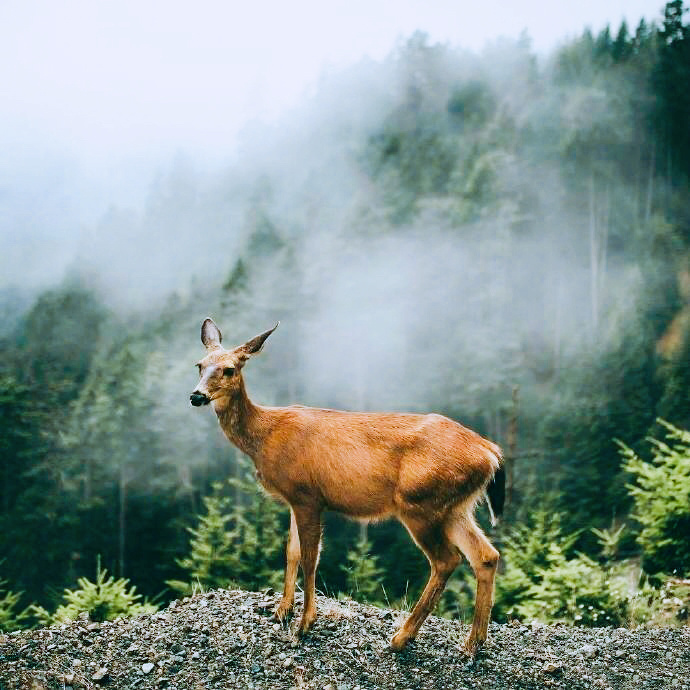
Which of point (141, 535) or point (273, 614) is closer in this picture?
point (273, 614)

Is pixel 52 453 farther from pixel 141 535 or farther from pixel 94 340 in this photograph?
pixel 94 340

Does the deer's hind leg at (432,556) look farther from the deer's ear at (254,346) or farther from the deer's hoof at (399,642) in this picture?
the deer's ear at (254,346)

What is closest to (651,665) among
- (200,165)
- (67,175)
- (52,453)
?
(52,453)

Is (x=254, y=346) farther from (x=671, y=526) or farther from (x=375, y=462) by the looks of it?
(x=671, y=526)

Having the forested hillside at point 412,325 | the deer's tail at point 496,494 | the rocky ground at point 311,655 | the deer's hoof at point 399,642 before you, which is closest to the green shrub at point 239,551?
the forested hillside at point 412,325

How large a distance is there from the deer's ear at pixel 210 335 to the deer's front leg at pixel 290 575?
57.4 inches

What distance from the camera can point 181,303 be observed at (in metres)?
33.9

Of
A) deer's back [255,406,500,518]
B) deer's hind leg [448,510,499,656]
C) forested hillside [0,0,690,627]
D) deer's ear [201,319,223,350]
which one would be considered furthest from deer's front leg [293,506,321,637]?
forested hillside [0,0,690,627]

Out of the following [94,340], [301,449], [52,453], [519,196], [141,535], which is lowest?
[141,535]

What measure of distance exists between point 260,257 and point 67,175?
398 inches

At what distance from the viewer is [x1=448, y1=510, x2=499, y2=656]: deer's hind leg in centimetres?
560

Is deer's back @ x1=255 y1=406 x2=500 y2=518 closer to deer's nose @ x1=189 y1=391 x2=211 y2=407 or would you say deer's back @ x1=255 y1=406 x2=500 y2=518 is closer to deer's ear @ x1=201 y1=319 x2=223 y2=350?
deer's nose @ x1=189 y1=391 x2=211 y2=407

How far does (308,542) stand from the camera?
5.80m

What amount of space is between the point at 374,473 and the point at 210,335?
1.76 meters
